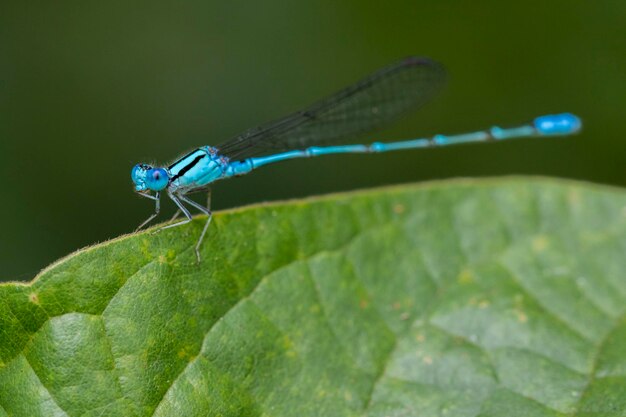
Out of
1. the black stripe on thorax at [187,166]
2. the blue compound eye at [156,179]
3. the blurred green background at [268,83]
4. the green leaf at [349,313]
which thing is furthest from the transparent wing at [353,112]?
the green leaf at [349,313]

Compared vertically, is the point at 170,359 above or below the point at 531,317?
above

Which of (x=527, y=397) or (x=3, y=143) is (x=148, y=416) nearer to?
(x=527, y=397)

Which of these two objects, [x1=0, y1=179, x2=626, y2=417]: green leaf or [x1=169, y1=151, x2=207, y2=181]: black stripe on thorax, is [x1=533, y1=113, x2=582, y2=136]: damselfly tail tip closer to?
[x1=0, y1=179, x2=626, y2=417]: green leaf

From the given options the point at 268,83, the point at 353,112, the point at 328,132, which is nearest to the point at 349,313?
the point at 328,132

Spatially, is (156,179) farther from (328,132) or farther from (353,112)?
(353,112)

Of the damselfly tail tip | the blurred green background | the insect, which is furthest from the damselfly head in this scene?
the damselfly tail tip

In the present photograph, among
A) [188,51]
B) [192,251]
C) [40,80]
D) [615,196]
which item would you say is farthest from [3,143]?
[615,196]
